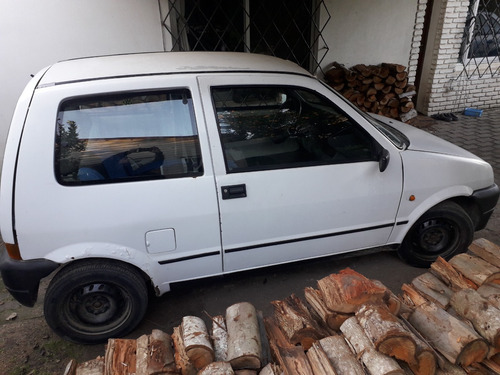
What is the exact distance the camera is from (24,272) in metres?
2.38

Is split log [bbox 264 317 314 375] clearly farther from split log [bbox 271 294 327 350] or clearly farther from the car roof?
the car roof

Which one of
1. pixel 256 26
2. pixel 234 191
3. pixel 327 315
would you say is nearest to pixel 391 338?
pixel 327 315

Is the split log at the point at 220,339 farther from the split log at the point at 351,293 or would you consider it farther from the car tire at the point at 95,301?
the car tire at the point at 95,301

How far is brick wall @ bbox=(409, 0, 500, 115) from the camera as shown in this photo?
265 inches

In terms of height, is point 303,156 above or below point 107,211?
above

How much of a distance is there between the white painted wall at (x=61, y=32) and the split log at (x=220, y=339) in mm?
4403

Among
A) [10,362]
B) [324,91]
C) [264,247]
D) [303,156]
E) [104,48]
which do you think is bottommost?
[10,362]

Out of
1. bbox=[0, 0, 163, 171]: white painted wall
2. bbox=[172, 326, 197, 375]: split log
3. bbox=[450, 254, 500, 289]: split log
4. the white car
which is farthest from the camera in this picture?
bbox=[0, 0, 163, 171]: white painted wall

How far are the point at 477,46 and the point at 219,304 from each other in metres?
7.62

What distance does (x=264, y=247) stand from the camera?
278 centimetres

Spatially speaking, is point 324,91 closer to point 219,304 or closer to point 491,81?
point 219,304

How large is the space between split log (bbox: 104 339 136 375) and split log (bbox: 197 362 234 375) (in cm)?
39

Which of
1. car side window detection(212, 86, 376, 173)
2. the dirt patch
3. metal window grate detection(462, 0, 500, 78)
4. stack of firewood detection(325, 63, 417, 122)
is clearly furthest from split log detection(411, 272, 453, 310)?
metal window grate detection(462, 0, 500, 78)

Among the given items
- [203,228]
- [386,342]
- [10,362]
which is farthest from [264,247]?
[10,362]
